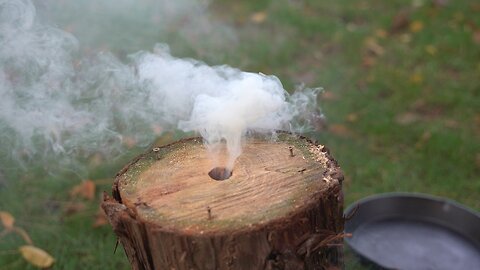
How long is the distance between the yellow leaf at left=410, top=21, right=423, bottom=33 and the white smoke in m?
2.70

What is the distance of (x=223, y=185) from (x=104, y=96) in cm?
126

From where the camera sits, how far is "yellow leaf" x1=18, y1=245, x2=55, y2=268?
253 cm

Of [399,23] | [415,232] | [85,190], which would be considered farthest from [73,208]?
[399,23]

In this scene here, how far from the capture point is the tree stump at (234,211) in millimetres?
1419

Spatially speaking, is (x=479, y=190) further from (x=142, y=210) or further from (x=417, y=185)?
(x=142, y=210)

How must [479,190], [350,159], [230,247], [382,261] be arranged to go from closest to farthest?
[230,247]
[382,261]
[479,190]
[350,159]

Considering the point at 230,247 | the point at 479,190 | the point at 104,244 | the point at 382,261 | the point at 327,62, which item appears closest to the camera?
the point at 230,247

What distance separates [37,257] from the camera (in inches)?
100

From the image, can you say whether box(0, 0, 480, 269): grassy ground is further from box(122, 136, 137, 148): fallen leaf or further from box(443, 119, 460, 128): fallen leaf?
box(122, 136, 137, 148): fallen leaf

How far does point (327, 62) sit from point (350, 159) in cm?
129

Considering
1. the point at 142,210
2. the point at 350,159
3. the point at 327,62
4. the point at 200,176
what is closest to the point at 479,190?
the point at 350,159

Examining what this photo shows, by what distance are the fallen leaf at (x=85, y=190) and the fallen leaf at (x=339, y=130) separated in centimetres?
167

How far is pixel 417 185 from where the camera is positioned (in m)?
3.07

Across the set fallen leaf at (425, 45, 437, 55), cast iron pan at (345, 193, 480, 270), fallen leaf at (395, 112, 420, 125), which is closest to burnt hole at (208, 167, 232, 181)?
cast iron pan at (345, 193, 480, 270)
